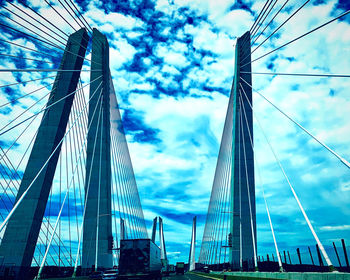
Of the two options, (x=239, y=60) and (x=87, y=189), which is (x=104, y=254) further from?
(x=239, y=60)

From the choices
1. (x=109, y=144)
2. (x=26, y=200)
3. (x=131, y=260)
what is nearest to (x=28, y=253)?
(x=26, y=200)

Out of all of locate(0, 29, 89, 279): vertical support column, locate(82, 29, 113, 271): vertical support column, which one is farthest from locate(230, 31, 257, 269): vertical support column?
locate(0, 29, 89, 279): vertical support column

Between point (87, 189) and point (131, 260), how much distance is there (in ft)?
25.1

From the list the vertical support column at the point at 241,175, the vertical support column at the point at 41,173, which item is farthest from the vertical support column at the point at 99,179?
the vertical support column at the point at 241,175

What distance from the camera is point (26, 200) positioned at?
20094mm

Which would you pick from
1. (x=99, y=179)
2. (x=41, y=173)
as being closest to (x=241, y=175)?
(x=99, y=179)

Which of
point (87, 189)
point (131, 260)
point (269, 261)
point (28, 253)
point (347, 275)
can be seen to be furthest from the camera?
point (269, 261)

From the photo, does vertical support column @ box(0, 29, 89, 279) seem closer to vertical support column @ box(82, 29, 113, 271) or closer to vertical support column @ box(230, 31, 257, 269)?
vertical support column @ box(82, 29, 113, 271)

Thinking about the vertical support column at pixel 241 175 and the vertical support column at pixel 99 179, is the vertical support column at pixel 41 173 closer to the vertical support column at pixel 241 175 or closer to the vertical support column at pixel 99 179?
the vertical support column at pixel 99 179

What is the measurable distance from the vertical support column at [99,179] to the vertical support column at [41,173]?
288 inches

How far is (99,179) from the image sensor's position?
101ft

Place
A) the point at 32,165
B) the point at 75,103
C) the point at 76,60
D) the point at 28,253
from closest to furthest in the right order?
1. the point at 28,253
2. the point at 32,165
3. the point at 76,60
4. the point at 75,103

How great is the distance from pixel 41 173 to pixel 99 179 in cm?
1021

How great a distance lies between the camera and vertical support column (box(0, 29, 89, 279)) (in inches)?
762
